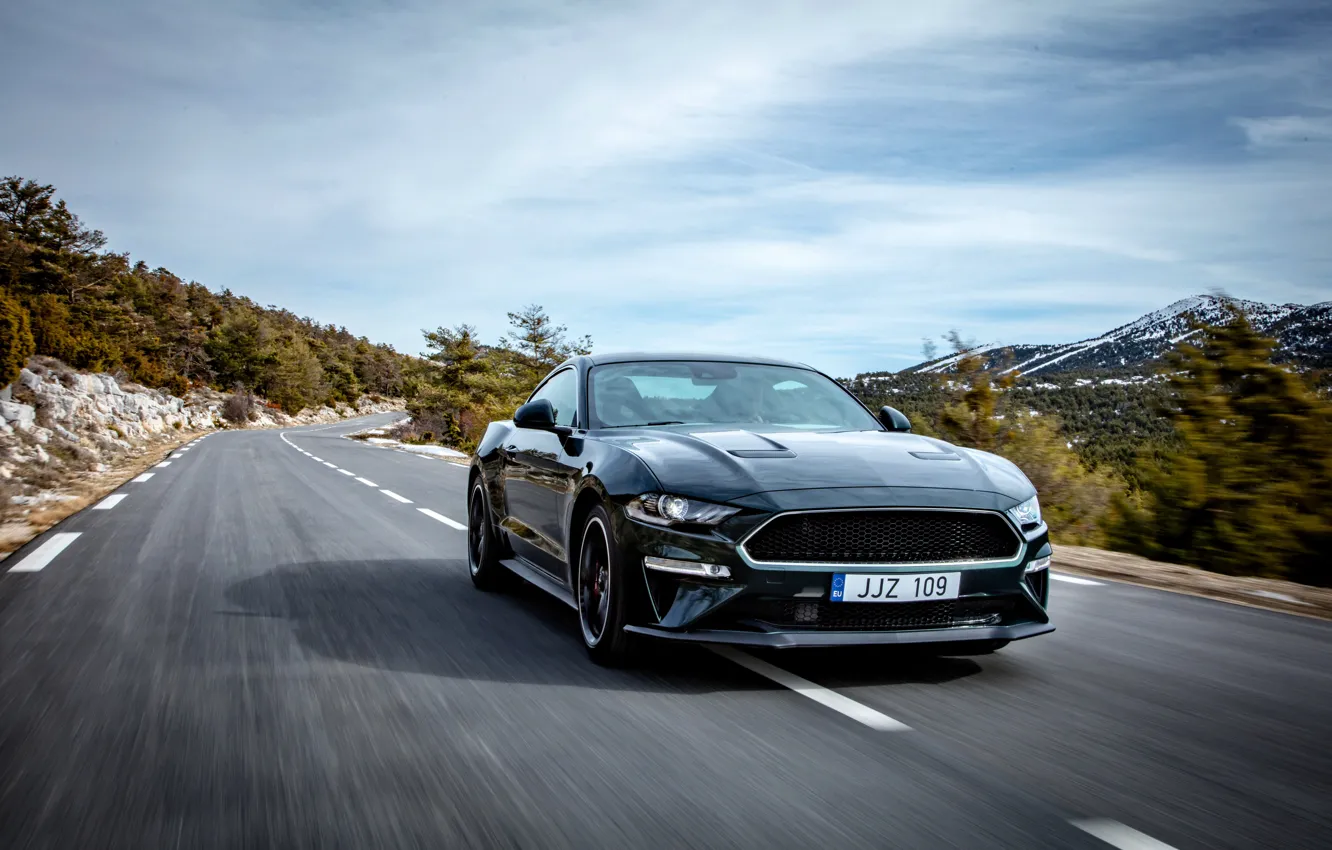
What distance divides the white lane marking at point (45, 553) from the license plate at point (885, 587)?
602cm

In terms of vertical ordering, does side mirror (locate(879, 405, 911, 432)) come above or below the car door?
above

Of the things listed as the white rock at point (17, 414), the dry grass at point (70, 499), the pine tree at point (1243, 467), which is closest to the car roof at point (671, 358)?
the pine tree at point (1243, 467)

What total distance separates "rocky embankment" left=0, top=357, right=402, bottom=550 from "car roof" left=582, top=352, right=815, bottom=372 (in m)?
5.83

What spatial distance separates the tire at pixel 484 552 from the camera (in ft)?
21.6

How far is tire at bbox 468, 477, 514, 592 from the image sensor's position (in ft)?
Answer: 21.6

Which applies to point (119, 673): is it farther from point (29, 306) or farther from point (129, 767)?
point (29, 306)

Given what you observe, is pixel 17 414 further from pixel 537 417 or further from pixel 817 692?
pixel 817 692

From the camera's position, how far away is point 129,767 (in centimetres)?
314

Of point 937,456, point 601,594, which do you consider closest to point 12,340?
point 601,594

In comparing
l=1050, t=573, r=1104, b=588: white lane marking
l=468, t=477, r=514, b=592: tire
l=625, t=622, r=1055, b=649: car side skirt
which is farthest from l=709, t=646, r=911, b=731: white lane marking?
l=1050, t=573, r=1104, b=588: white lane marking

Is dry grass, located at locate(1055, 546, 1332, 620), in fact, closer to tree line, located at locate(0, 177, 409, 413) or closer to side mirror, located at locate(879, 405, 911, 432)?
side mirror, located at locate(879, 405, 911, 432)

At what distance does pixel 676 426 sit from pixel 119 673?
8.93 feet

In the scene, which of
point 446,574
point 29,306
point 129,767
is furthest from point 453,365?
point 129,767

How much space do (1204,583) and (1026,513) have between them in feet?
12.3
